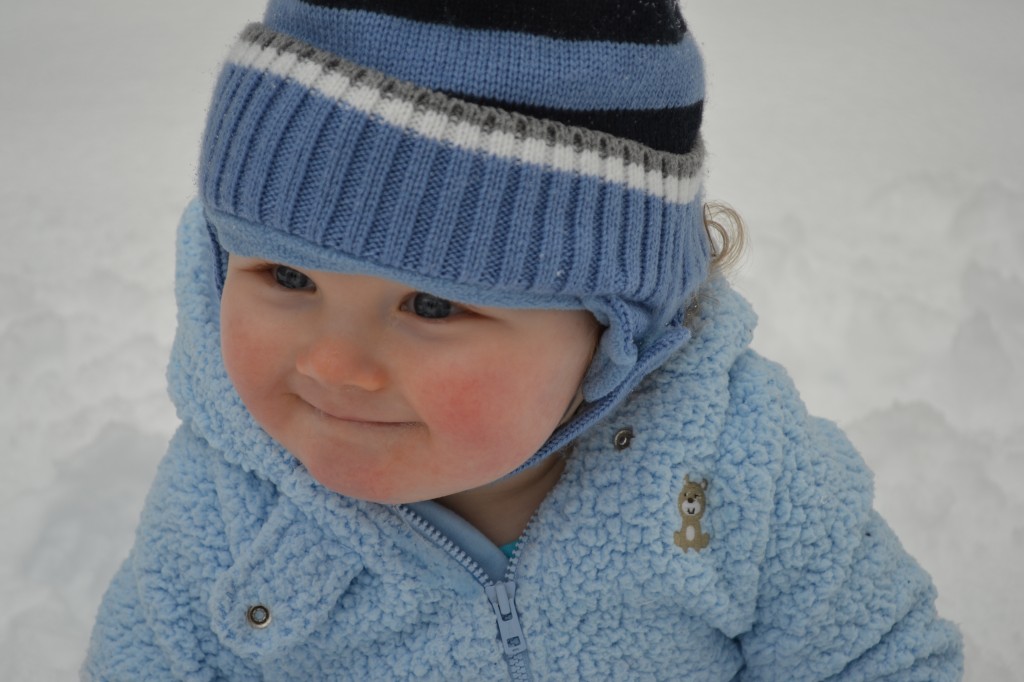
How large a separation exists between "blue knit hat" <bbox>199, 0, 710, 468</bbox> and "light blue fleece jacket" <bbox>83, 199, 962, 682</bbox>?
0.25 m

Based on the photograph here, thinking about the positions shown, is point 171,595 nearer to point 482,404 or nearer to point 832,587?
point 482,404

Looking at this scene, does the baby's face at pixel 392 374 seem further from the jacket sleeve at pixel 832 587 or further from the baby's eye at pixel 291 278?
the jacket sleeve at pixel 832 587

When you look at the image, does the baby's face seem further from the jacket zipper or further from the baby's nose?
the jacket zipper

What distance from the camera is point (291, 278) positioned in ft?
3.38

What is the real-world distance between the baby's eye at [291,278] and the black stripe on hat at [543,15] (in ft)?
0.72

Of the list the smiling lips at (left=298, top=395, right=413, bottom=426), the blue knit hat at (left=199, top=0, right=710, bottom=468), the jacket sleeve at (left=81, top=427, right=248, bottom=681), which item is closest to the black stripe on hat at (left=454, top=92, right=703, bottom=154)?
the blue knit hat at (left=199, top=0, right=710, bottom=468)

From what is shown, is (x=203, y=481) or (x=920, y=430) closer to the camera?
(x=203, y=481)

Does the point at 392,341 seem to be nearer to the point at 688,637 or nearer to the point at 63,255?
the point at 688,637

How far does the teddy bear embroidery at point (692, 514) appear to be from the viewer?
119 cm

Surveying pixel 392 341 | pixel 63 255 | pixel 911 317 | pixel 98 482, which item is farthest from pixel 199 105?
pixel 392 341

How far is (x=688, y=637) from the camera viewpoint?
4.08ft

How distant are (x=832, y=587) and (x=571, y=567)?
25cm

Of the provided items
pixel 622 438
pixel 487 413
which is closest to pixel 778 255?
pixel 622 438

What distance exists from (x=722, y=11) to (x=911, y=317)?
3.88 feet
